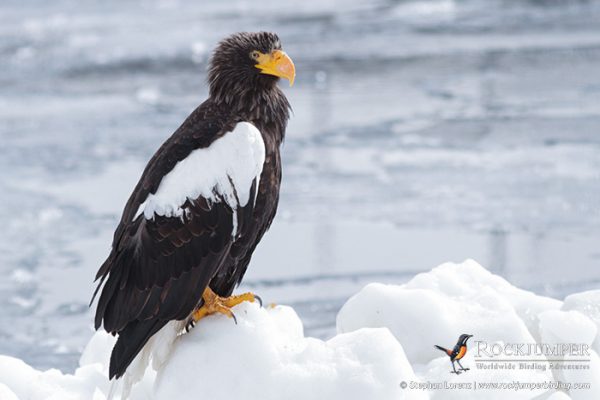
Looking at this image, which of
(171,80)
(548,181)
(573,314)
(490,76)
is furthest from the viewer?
(171,80)

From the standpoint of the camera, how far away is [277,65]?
391 centimetres

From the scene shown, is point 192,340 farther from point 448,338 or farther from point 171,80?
point 171,80

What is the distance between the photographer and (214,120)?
3.77 m

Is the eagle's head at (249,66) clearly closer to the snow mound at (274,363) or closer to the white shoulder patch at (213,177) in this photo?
the white shoulder patch at (213,177)

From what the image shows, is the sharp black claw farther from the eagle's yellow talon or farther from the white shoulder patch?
the white shoulder patch

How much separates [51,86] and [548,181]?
5.62 metres

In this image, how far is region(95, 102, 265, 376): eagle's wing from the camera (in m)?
3.56

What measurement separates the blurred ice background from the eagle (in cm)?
145

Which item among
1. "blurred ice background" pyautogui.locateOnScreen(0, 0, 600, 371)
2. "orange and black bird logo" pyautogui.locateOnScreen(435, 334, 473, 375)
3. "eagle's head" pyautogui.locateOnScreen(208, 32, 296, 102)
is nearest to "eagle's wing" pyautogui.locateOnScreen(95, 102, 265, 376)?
"eagle's head" pyautogui.locateOnScreen(208, 32, 296, 102)

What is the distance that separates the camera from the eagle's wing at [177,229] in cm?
356

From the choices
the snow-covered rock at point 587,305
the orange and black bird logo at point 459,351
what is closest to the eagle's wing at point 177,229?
the orange and black bird logo at point 459,351

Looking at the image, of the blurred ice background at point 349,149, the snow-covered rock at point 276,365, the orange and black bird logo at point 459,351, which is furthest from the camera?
the blurred ice background at point 349,149

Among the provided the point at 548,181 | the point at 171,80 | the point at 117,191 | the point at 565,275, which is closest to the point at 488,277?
the point at 565,275

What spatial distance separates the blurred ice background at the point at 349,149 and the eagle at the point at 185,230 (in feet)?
4.76
